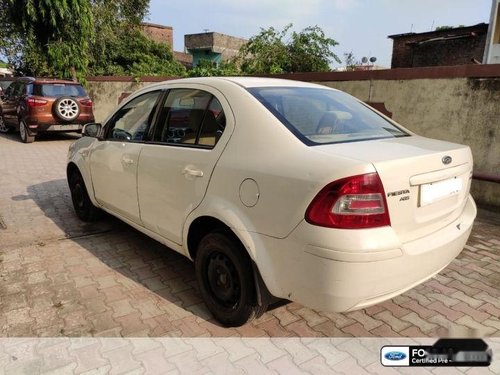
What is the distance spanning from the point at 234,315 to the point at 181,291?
73cm

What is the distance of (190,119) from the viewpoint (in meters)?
2.99

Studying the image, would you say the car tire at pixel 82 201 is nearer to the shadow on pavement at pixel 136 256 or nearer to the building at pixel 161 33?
the shadow on pavement at pixel 136 256

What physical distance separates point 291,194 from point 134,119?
215 centimetres

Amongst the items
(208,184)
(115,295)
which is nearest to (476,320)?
(208,184)

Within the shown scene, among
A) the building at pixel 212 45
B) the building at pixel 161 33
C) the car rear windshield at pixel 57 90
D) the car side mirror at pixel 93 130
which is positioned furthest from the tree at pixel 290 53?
the building at pixel 161 33

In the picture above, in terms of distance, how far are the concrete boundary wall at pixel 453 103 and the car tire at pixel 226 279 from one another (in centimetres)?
419

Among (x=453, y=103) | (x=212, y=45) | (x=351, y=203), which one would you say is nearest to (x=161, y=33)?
(x=212, y=45)

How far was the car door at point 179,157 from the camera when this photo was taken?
2.70 meters

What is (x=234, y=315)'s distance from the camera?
2.62 m

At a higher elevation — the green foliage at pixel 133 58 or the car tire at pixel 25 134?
the green foliage at pixel 133 58

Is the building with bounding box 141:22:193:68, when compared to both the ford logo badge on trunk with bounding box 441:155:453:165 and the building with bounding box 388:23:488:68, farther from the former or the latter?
the ford logo badge on trunk with bounding box 441:155:453:165

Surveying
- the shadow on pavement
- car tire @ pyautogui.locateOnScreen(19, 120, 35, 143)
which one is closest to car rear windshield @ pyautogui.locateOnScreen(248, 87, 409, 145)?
the shadow on pavement

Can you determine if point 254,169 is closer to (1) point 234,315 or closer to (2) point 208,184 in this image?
(2) point 208,184

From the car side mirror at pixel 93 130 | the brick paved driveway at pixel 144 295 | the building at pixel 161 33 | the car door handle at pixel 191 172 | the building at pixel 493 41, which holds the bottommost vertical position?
the brick paved driveway at pixel 144 295
